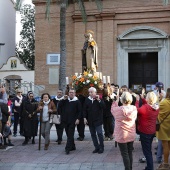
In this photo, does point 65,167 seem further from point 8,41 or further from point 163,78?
point 8,41

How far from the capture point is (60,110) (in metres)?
10.3

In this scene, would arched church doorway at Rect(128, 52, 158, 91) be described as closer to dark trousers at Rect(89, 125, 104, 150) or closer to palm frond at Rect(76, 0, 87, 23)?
palm frond at Rect(76, 0, 87, 23)

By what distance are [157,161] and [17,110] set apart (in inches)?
269

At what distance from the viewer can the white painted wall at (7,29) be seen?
37.6 meters

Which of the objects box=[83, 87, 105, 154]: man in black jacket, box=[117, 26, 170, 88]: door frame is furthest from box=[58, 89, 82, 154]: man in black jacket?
box=[117, 26, 170, 88]: door frame

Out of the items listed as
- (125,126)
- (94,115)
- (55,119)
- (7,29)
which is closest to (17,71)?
(7,29)

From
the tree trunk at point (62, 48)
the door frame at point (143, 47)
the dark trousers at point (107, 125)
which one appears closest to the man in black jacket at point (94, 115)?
the dark trousers at point (107, 125)

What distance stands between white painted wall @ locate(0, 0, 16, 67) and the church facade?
13.5 meters

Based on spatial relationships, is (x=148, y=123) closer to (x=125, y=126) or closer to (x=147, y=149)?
(x=147, y=149)

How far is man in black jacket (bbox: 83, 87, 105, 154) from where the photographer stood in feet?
32.0

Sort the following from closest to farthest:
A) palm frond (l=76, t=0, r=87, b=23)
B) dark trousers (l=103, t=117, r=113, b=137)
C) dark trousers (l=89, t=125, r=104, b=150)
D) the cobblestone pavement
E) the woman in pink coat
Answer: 1. the woman in pink coat
2. the cobblestone pavement
3. dark trousers (l=89, t=125, r=104, b=150)
4. dark trousers (l=103, t=117, r=113, b=137)
5. palm frond (l=76, t=0, r=87, b=23)

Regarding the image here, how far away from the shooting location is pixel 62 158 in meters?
9.24

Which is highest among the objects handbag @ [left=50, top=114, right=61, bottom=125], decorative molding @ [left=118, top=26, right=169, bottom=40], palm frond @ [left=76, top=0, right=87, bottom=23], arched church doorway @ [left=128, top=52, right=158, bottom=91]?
palm frond @ [left=76, top=0, right=87, bottom=23]

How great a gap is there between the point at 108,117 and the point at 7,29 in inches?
1181
